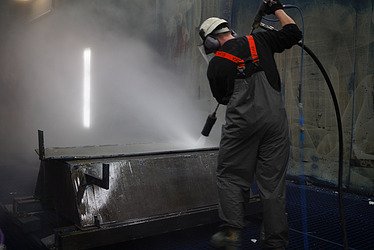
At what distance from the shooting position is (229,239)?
8.46 feet

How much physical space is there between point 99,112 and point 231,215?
24.3ft

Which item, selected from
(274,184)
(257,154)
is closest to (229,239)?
(274,184)

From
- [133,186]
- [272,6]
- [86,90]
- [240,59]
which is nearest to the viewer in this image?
[240,59]

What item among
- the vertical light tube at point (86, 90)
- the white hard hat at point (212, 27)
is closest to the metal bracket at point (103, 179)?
the white hard hat at point (212, 27)

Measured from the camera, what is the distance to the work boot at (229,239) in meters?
2.58

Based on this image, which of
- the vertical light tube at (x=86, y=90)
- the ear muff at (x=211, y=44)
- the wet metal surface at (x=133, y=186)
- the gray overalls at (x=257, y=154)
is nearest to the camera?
the gray overalls at (x=257, y=154)

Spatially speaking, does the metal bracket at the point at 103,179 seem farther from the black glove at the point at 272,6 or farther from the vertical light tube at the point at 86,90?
the vertical light tube at the point at 86,90

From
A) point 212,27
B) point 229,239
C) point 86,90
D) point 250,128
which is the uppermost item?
point 212,27

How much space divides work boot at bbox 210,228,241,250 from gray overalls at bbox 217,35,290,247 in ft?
0.17

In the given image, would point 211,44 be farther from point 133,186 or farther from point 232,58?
point 133,186

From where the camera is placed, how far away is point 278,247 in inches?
103

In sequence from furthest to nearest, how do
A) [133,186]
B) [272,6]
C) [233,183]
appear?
[133,186], [272,6], [233,183]

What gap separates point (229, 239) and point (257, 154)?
665mm

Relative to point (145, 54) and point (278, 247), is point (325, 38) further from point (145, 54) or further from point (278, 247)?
point (145, 54)
